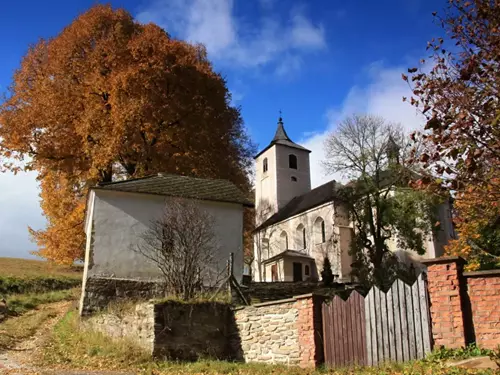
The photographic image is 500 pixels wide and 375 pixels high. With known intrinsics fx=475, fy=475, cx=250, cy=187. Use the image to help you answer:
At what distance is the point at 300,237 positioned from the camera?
44188 millimetres

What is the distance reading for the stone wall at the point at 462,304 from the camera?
8.69 meters

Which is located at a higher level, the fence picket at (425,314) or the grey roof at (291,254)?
the grey roof at (291,254)

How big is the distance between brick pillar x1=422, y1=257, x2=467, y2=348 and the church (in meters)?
22.5

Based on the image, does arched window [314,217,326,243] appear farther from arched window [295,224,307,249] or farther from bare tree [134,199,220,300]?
bare tree [134,199,220,300]

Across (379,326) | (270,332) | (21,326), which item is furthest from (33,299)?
(379,326)

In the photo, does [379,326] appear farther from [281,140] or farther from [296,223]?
[281,140]

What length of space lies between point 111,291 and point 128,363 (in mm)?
4934

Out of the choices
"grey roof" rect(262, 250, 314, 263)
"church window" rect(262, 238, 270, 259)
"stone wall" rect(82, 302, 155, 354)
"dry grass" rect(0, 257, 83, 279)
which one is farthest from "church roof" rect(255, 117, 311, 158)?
"stone wall" rect(82, 302, 155, 354)

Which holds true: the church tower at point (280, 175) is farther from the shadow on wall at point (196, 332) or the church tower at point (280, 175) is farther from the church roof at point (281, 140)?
the shadow on wall at point (196, 332)

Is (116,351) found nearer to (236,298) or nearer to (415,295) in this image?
(236,298)

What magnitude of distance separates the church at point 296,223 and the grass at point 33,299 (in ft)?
58.7

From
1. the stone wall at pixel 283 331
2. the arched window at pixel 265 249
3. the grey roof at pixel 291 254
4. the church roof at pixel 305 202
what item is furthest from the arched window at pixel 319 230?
the stone wall at pixel 283 331

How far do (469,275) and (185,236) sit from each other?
29.3 feet

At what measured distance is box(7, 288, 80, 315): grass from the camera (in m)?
21.4
